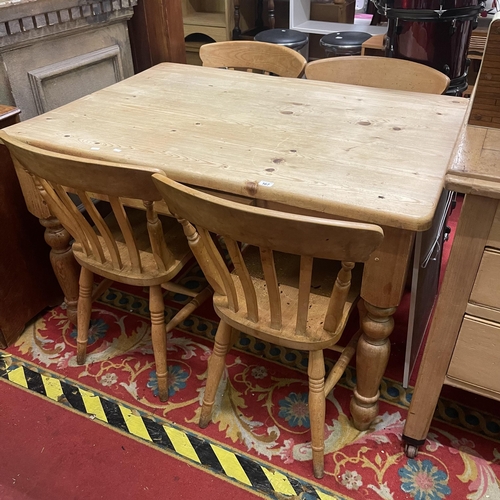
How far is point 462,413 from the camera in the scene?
4.70 ft

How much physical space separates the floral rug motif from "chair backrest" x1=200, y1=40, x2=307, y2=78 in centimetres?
98

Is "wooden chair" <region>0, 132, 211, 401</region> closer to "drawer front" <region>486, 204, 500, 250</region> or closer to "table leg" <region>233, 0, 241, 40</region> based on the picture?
"drawer front" <region>486, 204, 500, 250</region>

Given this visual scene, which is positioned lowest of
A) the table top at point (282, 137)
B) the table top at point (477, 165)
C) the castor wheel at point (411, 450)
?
the castor wheel at point (411, 450)

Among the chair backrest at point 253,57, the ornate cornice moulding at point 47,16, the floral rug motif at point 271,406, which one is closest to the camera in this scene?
the floral rug motif at point 271,406

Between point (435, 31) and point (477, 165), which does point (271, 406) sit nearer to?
point (477, 165)

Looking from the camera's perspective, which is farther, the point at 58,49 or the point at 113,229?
the point at 58,49

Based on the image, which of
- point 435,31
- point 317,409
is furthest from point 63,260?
point 435,31

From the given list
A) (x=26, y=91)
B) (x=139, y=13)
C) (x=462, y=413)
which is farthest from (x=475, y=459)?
(x=139, y=13)

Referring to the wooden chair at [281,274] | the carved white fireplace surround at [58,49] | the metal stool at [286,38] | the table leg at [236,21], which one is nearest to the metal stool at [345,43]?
the metal stool at [286,38]

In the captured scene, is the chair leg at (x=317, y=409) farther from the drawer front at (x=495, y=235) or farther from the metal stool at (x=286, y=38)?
the metal stool at (x=286, y=38)

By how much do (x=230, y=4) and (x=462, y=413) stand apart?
10.7 ft

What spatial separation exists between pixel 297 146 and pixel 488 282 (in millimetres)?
546

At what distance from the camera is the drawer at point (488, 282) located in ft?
3.09

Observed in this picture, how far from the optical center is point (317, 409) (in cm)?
124
